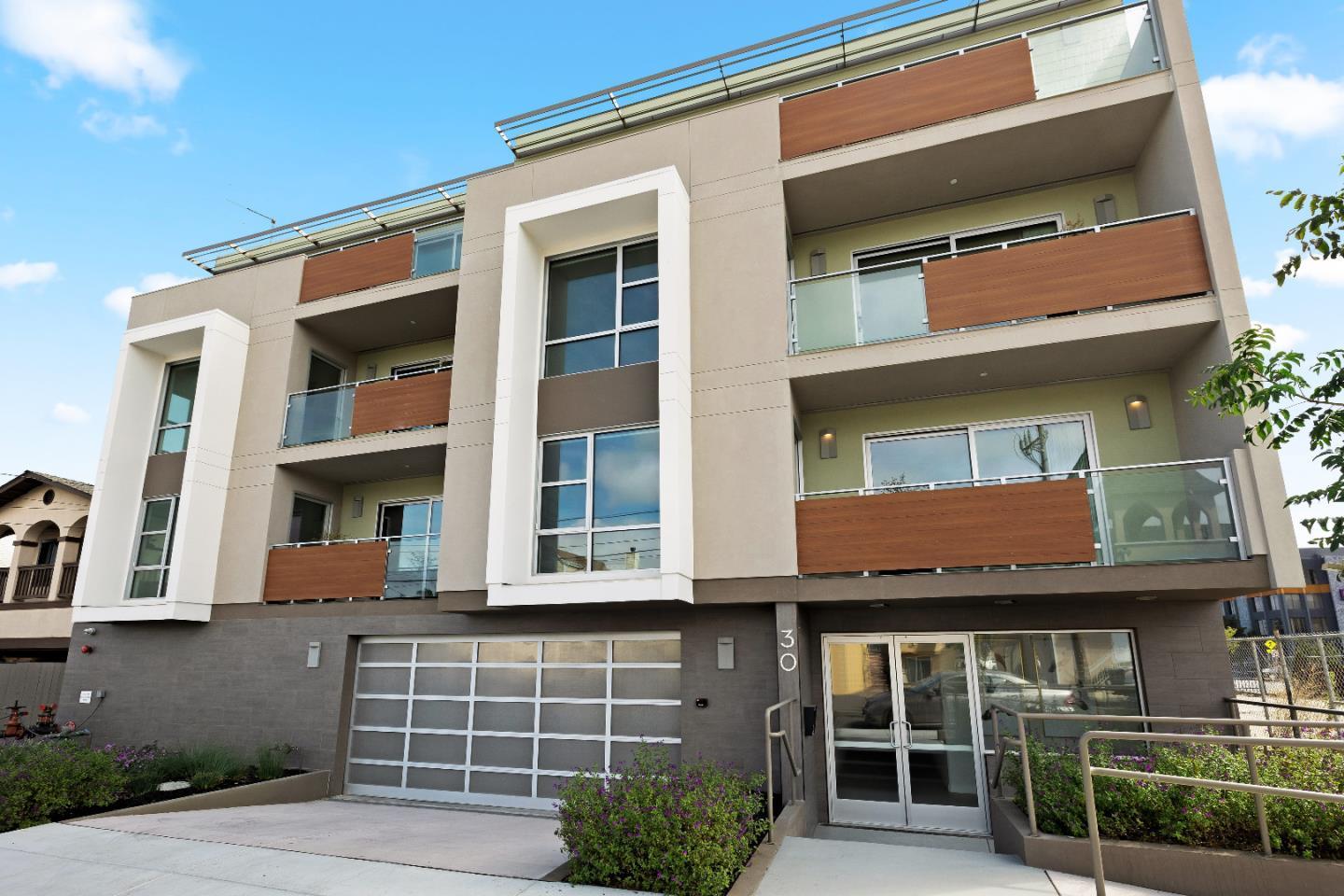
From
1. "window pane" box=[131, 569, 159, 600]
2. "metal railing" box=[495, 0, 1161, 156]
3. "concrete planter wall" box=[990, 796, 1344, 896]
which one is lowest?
"concrete planter wall" box=[990, 796, 1344, 896]

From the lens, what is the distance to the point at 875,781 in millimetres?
9547

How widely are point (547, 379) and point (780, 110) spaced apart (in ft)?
17.3

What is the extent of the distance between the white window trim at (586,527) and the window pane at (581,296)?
168 cm

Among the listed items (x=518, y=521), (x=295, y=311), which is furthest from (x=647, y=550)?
(x=295, y=311)

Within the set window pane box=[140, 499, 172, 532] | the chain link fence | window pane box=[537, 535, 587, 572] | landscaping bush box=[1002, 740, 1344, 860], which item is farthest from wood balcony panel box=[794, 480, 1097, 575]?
window pane box=[140, 499, 172, 532]

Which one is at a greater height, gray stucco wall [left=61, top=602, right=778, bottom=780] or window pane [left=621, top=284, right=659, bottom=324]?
window pane [left=621, top=284, right=659, bottom=324]

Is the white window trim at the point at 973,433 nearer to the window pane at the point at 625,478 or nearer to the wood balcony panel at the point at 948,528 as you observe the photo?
the wood balcony panel at the point at 948,528

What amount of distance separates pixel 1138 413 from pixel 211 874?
1142cm

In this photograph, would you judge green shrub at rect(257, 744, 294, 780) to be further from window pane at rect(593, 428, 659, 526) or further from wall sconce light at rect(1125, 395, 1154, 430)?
wall sconce light at rect(1125, 395, 1154, 430)

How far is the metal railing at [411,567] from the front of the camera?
11.9 meters

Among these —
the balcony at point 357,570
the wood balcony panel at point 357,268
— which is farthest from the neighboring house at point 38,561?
the wood balcony panel at point 357,268

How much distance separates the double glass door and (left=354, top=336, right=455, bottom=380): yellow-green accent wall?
934cm

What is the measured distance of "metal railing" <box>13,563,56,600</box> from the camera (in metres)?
19.8

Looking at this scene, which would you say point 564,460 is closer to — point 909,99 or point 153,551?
point 909,99
